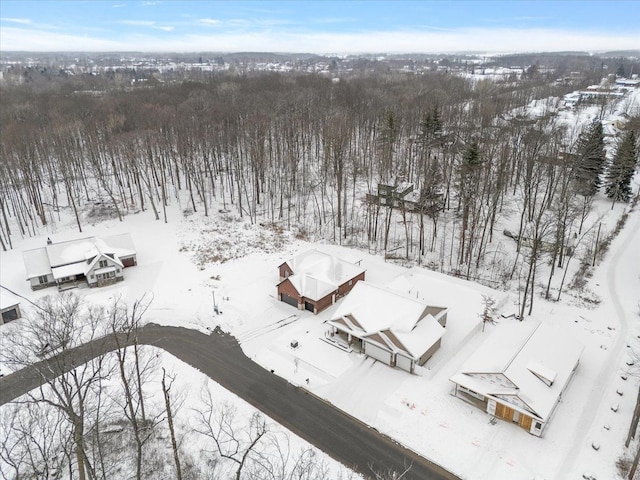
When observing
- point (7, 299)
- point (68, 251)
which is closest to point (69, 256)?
point (68, 251)

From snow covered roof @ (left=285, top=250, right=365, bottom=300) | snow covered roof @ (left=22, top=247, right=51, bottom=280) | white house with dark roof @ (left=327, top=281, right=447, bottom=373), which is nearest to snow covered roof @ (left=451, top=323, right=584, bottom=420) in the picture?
white house with dark roof @ (left=327, top=281, right=447, bottom=373)

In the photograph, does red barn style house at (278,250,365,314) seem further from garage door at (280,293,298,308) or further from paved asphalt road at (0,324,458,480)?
paved asphalt road at (0,324,458,480)

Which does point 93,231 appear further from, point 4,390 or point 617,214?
A: point 617,214

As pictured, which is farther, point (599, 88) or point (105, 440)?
point (599, 88)

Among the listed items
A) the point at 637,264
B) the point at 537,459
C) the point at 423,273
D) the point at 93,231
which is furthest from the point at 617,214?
the point at 93,231

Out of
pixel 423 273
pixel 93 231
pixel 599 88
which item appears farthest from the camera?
pixel 599 88

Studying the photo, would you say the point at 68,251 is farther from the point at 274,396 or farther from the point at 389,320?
the point at 389,320
